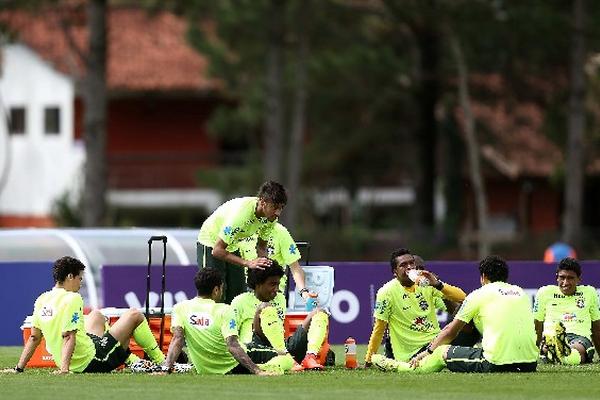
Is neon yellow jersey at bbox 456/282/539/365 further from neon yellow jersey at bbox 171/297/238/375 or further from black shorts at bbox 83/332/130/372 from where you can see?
black shorts at bbox 83/332/130/372

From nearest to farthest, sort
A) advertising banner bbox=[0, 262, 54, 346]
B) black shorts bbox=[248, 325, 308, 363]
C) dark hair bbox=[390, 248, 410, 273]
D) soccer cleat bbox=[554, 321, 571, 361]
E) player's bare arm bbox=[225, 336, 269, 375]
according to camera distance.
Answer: player's bare arm bbox=[225, 336, 269, 375], black shorts bbox=[248, 325, 308, 363], dark hair bbox=[390, 248, 410, 273], soccer cleat bbox=[554, 321, 571, 361], advertising banner bbox=[0, 262, 54, 346]

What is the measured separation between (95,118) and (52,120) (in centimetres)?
2027

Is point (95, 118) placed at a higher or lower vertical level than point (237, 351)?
higher

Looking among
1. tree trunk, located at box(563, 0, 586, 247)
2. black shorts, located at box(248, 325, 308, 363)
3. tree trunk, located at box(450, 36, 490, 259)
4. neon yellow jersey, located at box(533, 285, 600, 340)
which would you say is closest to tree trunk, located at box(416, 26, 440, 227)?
tree trunk, located at box(450, 36, 490, 259)

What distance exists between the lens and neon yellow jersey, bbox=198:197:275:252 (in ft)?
63.5

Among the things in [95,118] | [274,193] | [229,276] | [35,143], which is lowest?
[229,276]

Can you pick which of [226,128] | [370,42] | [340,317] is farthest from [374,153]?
[340,317]

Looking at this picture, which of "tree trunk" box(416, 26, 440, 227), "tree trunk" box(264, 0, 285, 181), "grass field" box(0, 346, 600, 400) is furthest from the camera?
"tree trunk" box(416, 26, 440, 227)

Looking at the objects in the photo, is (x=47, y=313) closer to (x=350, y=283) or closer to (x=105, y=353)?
(x=105, y=353)

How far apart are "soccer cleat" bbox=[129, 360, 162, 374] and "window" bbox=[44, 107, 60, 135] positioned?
45124 mm

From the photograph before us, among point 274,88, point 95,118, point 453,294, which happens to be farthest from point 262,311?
point 274,88

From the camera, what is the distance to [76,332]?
731 inches

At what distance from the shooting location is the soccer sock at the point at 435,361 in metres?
19.0

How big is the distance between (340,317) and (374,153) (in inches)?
1262
